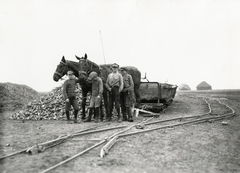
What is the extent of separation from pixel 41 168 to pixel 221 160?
3.30 m

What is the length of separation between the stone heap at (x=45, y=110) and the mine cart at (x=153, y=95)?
9.87ft

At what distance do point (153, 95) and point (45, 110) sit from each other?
484cm

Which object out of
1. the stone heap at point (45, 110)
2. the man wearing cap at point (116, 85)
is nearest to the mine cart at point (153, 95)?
the man wearing cap at point (116, 85)

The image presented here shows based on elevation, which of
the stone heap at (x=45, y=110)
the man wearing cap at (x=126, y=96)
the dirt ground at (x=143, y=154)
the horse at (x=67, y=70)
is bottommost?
the dirt ground at (x=143, y=154)

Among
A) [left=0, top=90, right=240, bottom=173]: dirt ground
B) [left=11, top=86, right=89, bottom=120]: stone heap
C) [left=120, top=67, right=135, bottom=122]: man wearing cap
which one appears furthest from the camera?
[left=11, top=86, right=89, bottom=120]: stone heap

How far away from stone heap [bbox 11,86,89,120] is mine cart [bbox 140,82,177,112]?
9.87 ft

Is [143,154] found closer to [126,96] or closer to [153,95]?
[126,96]

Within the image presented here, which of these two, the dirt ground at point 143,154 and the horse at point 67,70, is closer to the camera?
the dirt ground at point 143,154

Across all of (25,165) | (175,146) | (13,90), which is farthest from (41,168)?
(13,90)

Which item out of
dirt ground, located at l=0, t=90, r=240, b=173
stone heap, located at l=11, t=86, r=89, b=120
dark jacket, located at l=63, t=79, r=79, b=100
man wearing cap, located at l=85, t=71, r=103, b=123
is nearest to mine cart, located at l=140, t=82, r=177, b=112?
man wearing cap, located at l=85, t=71, r=103, b=123

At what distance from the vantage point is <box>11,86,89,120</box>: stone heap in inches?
377

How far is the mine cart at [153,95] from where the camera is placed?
10.3m

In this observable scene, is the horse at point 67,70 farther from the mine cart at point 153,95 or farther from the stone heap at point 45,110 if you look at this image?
the mine cart at point 153,95

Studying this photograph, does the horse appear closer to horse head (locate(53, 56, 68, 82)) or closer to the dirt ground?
horse head (locate(53, 56, 68, 82))
